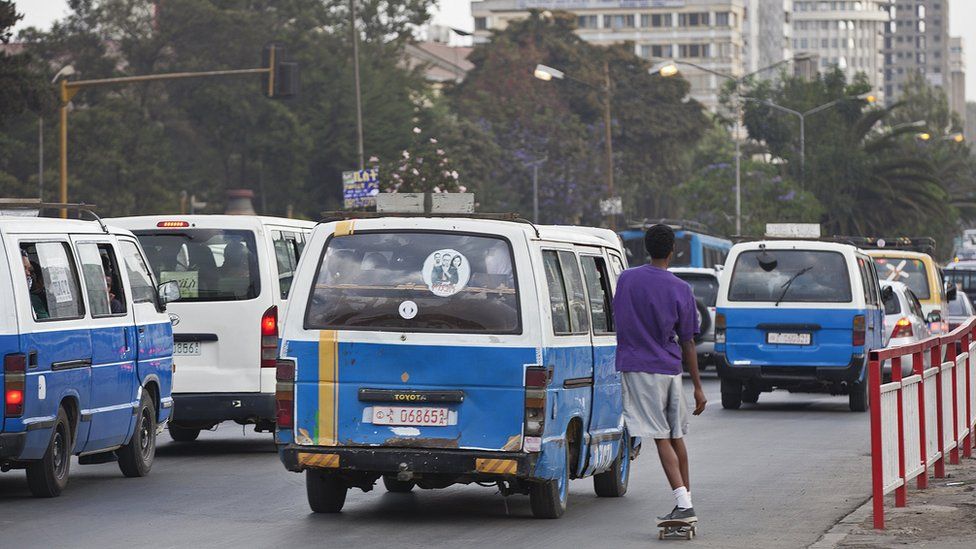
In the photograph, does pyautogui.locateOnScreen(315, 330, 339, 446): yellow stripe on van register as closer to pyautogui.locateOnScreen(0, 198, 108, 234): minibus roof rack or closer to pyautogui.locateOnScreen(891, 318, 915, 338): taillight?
pyautogui.locateOnScreen(0, 198, 108, 234): minibus roof rack

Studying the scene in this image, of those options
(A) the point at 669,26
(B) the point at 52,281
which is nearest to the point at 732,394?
(B) the point at 52,281

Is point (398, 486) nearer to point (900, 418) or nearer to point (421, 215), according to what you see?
point (421, 215)

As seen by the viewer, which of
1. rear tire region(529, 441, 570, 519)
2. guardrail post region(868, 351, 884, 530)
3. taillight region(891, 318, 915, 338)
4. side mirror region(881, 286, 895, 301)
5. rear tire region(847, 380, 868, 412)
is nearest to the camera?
guardrail post region(868, 351, 884, 530)

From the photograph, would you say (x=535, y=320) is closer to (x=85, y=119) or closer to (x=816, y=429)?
(x=816, y=429)

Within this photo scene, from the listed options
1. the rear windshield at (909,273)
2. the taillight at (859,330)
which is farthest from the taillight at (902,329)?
the rear windshield at (909,273)

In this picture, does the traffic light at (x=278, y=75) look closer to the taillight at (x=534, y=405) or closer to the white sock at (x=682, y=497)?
the taillight at (x=534, y=405)

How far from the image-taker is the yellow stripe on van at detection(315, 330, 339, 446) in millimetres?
10875

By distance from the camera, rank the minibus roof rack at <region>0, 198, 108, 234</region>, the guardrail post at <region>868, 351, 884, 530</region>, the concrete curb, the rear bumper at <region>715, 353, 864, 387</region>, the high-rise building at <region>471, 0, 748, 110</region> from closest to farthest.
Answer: the guardrail post at <region>868, 351, 884, 530</region>, the concrete curb, the minibus roof rack at <region>0, 198, 108, 234</region>, the rear bumper at <region>715, 353, 864, 387</region>, the high-rise building at <region>471, 0, 748, 110</region>

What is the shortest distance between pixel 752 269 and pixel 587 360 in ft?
38.7

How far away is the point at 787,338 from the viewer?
22.8 meters

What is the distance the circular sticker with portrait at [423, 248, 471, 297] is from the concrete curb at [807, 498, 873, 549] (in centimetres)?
246

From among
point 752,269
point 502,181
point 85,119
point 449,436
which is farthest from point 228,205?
point 449,436

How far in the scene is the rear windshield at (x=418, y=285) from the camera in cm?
1091

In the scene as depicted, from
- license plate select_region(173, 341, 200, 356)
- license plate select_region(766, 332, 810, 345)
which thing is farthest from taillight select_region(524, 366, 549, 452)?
license plate select_region(766, 332, 810, 345)
